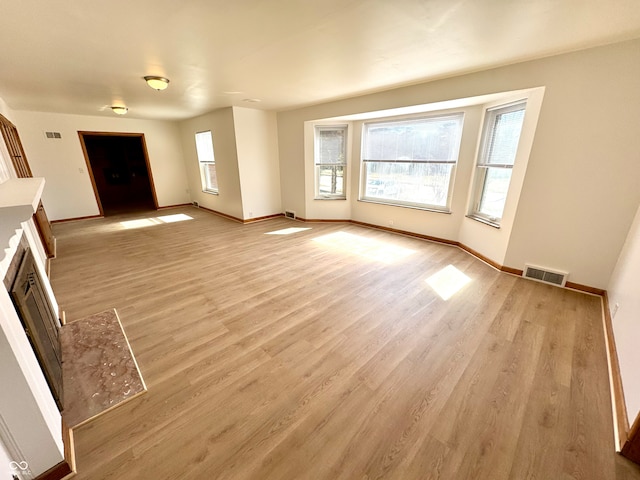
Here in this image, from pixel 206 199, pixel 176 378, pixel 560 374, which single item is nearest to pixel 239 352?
pixel 176 378

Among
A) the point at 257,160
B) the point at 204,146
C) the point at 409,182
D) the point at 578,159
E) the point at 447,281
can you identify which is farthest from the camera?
the point at 204,146

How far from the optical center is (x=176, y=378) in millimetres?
1759

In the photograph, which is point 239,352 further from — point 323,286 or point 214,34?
point 214,34

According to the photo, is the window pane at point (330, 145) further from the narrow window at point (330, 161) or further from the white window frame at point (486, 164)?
the white window frame at point (486, 164)

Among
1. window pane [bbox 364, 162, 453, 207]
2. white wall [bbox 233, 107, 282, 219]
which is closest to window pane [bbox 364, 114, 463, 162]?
window pane [bbox 364, 162, 453, 207]

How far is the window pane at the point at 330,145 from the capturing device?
17.2 feet

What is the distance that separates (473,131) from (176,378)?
4.55 metres

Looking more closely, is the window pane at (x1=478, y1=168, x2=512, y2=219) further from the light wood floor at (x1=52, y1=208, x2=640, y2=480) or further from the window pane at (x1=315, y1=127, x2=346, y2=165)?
the window pane at (x1=315, y1=127, x2=346, y2=165)

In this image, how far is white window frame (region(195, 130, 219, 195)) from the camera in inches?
246

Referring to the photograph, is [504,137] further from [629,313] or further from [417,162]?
[629,313]

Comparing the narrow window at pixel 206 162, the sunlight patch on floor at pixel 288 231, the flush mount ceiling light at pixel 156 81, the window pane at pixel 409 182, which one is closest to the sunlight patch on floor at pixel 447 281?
the window pane at pixel 409 182

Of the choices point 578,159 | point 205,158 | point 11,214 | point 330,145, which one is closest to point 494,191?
point 578,159

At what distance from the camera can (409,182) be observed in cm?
464

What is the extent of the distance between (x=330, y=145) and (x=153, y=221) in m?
4.46
